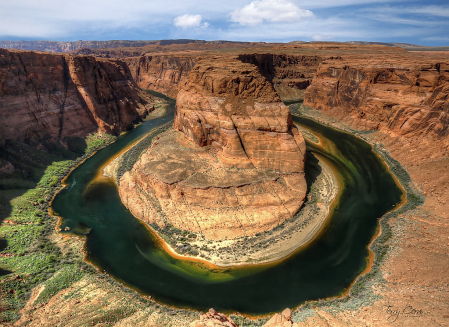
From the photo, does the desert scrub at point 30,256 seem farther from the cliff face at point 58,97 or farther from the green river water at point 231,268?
the cliff face at point 58,97

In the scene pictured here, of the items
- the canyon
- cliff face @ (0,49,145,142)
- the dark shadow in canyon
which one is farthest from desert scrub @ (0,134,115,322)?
cliff face @ (0,49,145,142)

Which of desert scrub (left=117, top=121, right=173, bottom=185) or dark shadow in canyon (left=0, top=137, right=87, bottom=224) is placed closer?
dark shadow in canyon (left=0, top=137, right=87, bottom=224)

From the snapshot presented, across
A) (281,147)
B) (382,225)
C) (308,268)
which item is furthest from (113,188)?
(382,225)

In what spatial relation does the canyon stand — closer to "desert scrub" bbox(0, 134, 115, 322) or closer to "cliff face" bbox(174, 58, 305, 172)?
"cliff face" bbox(174, 58, 305, 172)

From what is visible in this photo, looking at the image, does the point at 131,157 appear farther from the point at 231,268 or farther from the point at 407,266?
the point at 407,266

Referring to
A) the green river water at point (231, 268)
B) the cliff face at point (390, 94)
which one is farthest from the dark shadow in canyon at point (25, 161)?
the cliff face at point (390, 94)

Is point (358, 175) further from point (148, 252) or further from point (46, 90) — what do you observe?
point (46, 90)
